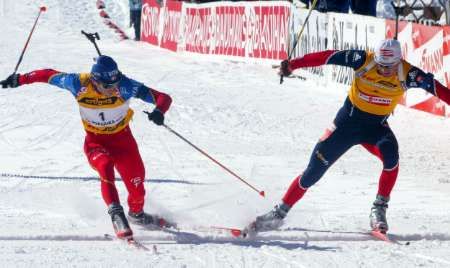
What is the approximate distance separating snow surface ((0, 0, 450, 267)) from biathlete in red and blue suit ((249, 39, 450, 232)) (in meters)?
0.43

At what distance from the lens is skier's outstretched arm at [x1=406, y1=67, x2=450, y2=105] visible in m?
8.04

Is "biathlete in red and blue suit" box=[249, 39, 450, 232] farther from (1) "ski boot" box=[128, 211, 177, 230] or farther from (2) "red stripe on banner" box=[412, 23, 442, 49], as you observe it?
(2) "red stripe on banner" box=[412, 23, 442, 49]

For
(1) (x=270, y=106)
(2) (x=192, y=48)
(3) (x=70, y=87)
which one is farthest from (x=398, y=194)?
(2) (x=192, y=48)

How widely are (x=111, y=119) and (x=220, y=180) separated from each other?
327 centimetres

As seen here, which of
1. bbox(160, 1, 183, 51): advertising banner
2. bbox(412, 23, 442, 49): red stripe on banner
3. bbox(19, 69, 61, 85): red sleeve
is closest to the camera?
bbox(19, 69, 61, 85): red sleeve

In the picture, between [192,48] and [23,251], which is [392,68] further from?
[192,48]

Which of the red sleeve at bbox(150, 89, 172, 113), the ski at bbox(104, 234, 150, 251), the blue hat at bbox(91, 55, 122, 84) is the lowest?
the ski at bbox(104, 234, 150, 251)

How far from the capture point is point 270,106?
16953 millimetres

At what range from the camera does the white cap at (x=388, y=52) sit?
7.90 m

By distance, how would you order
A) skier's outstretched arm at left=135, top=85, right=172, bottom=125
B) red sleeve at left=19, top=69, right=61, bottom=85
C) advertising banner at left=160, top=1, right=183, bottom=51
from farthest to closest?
advertising banner at left=160, top=1, right=183, bottom=51 < red sleeve at left=19, top=69, right=61, bottom=85 < skier's outstretched arm at left=135, top=85, right=172, bottom=125

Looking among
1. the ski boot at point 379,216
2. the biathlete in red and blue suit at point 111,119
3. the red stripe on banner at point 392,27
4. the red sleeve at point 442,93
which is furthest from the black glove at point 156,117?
the red stripe on banner at point 392,27

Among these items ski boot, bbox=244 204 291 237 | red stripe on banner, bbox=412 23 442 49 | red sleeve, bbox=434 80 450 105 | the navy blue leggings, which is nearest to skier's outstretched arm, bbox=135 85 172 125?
ski boot, bbox=244 204 291 237

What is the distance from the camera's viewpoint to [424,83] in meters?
8.08

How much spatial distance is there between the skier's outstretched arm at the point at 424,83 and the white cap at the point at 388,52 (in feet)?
0.68
